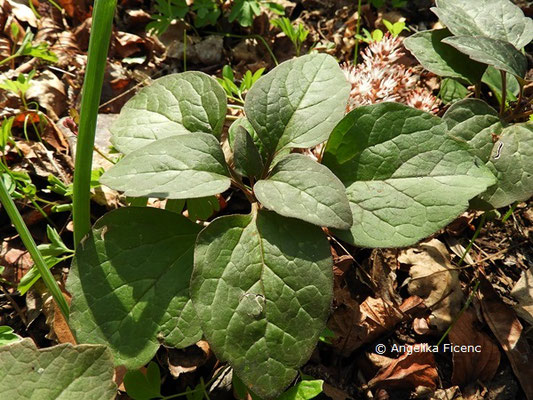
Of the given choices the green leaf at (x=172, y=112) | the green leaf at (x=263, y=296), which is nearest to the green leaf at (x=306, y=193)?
the green leaf at (x=263, y=296)

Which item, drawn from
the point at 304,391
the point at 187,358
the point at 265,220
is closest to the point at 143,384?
the point at 187,358

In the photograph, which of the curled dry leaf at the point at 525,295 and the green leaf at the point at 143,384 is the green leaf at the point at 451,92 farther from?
the green leaf at the point at 143,384

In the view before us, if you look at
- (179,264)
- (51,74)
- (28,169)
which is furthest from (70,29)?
(179,264)

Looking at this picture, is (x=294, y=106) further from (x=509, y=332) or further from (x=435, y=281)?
(x=509, y=332)

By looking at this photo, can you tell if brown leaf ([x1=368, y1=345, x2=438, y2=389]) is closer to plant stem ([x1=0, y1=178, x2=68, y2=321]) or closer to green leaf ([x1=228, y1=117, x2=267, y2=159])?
green leaf ([x1=228, y1=117, x2=267, y2=159])

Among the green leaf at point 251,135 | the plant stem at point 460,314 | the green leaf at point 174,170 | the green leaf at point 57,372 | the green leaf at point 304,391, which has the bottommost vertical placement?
the plant stem at point 460,314

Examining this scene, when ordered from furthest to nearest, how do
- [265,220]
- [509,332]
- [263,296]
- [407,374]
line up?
[509,332]
[407,374]
[265,220]
[263,296]

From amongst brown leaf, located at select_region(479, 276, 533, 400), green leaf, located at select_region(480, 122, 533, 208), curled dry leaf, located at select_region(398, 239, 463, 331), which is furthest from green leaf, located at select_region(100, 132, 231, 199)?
brown leaf, located at select_region(479, 276, 533, 400)

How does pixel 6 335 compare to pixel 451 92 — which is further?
pixel 451 92
